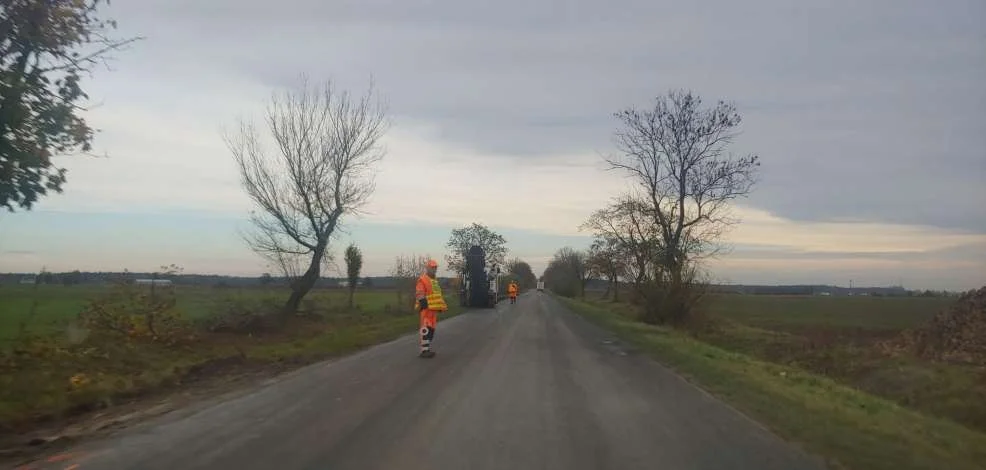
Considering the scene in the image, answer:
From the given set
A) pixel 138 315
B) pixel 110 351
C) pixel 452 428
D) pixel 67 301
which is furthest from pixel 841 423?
pixel 67 301

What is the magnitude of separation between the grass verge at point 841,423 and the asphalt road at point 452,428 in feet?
1.50

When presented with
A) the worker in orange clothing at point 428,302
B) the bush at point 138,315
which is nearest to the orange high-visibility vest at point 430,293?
the worker in orange clothing at point 428,302

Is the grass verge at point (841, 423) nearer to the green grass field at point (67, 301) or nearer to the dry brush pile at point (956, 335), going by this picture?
the dry brush pile at point (956, 335)

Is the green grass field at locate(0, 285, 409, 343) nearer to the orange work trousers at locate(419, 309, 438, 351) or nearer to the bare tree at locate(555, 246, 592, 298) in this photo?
the orange work trousers at locate(419, 309, 438, 351)

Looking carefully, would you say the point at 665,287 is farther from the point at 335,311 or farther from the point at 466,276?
the point at 466,276

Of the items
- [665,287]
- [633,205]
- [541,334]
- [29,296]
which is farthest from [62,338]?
[633,205]

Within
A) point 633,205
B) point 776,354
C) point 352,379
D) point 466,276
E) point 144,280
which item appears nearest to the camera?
point 352,379

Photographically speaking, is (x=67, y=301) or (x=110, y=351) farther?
(x=67, y=301)

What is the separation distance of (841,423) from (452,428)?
493 cm

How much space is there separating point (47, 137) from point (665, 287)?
97.6 ft

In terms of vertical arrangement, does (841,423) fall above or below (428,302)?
below

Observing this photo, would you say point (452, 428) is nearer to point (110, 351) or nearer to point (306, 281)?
point (110, 351)

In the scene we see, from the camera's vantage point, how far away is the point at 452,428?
852cm

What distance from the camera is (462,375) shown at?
13477 millimetres
